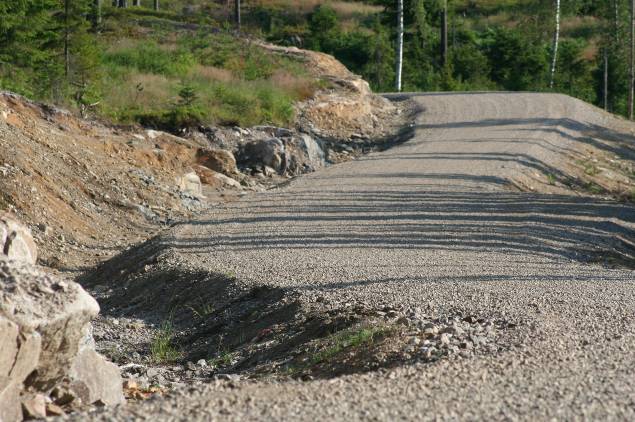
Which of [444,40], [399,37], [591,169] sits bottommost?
[591,169]

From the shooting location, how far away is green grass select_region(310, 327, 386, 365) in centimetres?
880

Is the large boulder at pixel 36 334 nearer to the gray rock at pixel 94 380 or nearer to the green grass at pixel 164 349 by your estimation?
the gray rock at pixel 94 380

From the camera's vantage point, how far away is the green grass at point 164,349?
429 inches

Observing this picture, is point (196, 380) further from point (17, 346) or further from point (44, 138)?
point (44, 138)

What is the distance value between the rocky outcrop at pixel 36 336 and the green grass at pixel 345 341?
2.00 metres

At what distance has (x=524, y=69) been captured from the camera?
176 feet

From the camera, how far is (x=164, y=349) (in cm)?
1121

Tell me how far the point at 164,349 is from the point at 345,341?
2.85 meters

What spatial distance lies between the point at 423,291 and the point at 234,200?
37.2 feet

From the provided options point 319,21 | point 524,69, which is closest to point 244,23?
point 319,21

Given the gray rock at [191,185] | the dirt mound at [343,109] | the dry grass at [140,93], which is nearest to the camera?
the gray rock at [191,185]

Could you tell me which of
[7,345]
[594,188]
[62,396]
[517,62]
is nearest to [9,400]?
[7,345]

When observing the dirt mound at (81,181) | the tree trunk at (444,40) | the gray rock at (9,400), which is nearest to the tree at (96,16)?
the dirt mound at (81,181)

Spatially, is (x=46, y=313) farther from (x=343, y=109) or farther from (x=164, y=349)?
(x=343, y=109)
